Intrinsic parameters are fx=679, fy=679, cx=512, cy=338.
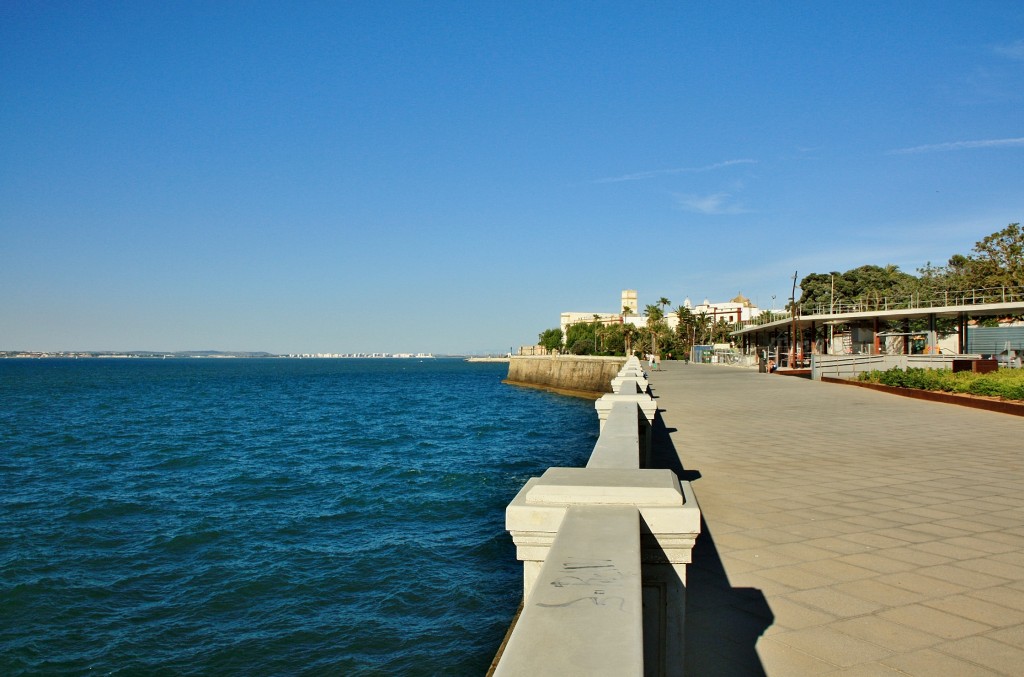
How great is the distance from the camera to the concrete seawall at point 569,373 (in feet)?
190

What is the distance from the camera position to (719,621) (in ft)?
12.6

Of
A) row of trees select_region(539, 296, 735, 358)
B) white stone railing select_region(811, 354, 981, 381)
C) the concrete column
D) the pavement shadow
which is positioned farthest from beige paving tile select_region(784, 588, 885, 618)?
row of trees select_region(539, 296, 735, 358)

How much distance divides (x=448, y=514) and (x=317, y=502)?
11.6 ft

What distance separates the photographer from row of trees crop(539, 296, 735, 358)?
355 ft

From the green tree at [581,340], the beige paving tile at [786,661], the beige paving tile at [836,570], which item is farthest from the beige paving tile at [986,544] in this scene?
the green tree at [581,340]

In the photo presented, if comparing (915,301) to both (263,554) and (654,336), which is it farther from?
(263,554)

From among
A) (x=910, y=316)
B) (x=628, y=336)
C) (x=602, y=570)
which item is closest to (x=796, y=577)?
(x=602, y=570)

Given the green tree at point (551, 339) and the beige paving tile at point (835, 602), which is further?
the green tree at point (551, 339)

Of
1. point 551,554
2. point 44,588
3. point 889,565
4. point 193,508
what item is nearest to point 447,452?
point 193,508

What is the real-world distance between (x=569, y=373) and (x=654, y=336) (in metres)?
33.8

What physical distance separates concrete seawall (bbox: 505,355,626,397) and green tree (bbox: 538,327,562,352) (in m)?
60.7

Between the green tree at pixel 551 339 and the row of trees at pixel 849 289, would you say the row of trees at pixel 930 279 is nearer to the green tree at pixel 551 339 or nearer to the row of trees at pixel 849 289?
the row of trees at pixel 849 289

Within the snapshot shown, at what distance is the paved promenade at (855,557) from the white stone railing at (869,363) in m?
21.4

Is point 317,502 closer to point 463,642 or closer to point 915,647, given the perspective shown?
point 463,642
